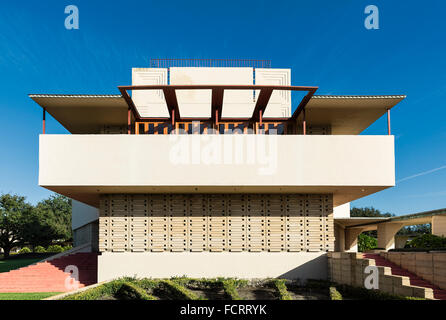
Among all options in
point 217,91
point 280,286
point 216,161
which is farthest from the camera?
point 217,91

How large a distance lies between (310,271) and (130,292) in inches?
330

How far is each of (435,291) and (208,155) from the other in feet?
30.1

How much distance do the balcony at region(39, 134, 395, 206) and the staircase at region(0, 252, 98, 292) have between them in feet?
16.5

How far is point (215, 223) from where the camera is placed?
15.1 metres

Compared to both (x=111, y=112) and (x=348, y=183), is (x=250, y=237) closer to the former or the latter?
(x=348, y=183)

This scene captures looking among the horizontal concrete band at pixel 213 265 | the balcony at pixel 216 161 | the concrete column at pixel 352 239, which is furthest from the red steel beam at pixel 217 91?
the concrete column at pixel 352 239

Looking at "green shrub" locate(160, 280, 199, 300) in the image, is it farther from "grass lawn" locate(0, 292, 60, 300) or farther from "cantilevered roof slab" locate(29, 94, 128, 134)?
"cantilevered roof slab" locate(29, 94, 128, 134)

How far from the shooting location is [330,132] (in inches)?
682

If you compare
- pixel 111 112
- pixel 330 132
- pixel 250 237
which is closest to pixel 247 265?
pixel 250 237

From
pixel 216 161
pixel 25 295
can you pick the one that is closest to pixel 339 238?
pixel 216 161

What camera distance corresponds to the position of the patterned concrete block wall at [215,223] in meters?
14.9

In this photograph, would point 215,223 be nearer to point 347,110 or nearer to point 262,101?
point 262,101

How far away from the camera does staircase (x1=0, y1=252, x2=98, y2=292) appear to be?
14227 millimetres

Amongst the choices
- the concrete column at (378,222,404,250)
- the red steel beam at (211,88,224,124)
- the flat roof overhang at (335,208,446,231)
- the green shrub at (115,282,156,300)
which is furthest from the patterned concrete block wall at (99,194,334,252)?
the concrete column at (378,222,404,250)
